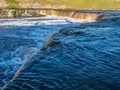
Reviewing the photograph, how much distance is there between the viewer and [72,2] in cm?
14412

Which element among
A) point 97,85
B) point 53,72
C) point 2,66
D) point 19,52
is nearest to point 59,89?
point 97,85

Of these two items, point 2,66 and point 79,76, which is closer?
point 79,76

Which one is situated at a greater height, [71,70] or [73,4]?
[71,70]

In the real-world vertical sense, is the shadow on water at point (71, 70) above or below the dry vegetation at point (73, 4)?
above

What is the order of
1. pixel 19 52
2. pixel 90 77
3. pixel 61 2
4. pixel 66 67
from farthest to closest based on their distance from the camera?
pixel 61 2, pixel 19 52, pixel 66 67, pixel 90 77

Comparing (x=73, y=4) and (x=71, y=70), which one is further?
(x=73, y=4)

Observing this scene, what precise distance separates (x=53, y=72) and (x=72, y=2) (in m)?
134

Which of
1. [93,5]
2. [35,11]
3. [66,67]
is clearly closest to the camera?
[66,67]

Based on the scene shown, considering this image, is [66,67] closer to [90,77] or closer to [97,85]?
[90,77]

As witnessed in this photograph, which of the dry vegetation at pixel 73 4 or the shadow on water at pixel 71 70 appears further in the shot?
the dry vegetation at pixel 73 4

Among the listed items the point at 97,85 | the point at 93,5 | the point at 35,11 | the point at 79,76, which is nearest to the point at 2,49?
the point at 79,76

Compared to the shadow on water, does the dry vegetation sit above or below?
below

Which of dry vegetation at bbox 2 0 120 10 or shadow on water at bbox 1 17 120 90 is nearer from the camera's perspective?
shadow on water at bbox 1 17 120 90

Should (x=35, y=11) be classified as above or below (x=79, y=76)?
below
